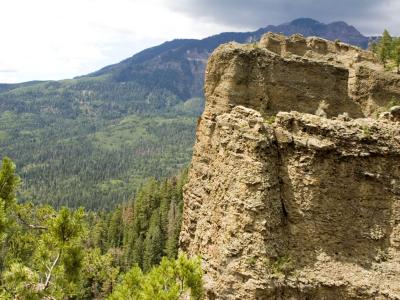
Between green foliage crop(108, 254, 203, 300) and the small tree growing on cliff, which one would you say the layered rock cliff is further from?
the small tree growing on cliff

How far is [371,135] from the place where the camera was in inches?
960

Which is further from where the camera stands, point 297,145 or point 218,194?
point 218,194

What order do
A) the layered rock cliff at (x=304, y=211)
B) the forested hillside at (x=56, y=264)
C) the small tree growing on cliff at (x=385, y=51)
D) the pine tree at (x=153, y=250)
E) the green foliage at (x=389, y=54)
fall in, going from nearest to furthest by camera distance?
the forested hillside at (x=56, y=264) < the layered rock cliff at (x=304, y=211) < the green foliage at (x=389, y=54) < the small tree growing on cliff at (x=385, y=51) < the pine tree at (x=153, y=250)

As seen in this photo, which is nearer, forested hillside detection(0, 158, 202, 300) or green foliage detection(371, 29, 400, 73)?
forested hillside detection(0, 158, 202, 300)

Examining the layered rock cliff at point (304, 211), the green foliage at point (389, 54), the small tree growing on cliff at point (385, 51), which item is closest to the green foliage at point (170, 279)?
the layered rock cliff at point (304, 211)

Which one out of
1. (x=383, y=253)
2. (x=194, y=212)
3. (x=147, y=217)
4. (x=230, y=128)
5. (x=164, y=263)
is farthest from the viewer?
(x=147, y=217)

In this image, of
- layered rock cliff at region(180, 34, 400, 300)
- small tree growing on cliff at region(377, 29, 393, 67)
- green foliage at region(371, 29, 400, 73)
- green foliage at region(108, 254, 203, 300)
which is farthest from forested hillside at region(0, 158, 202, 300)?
small tree growing on cliff at region(377, 29, 393, 67)

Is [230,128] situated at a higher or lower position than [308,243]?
higher

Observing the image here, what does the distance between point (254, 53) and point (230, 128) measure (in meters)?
15.2

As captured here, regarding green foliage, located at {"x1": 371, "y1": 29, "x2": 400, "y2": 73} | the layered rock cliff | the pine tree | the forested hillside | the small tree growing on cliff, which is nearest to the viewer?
the forested hillside

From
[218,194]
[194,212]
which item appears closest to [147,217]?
[194,212]

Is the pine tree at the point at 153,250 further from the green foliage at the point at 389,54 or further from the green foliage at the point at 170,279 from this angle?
the green foliage at the point at 170,279

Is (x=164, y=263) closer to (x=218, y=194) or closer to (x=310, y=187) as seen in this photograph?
(x=218, y=194)

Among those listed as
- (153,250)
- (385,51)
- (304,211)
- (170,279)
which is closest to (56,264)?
(170,279)
